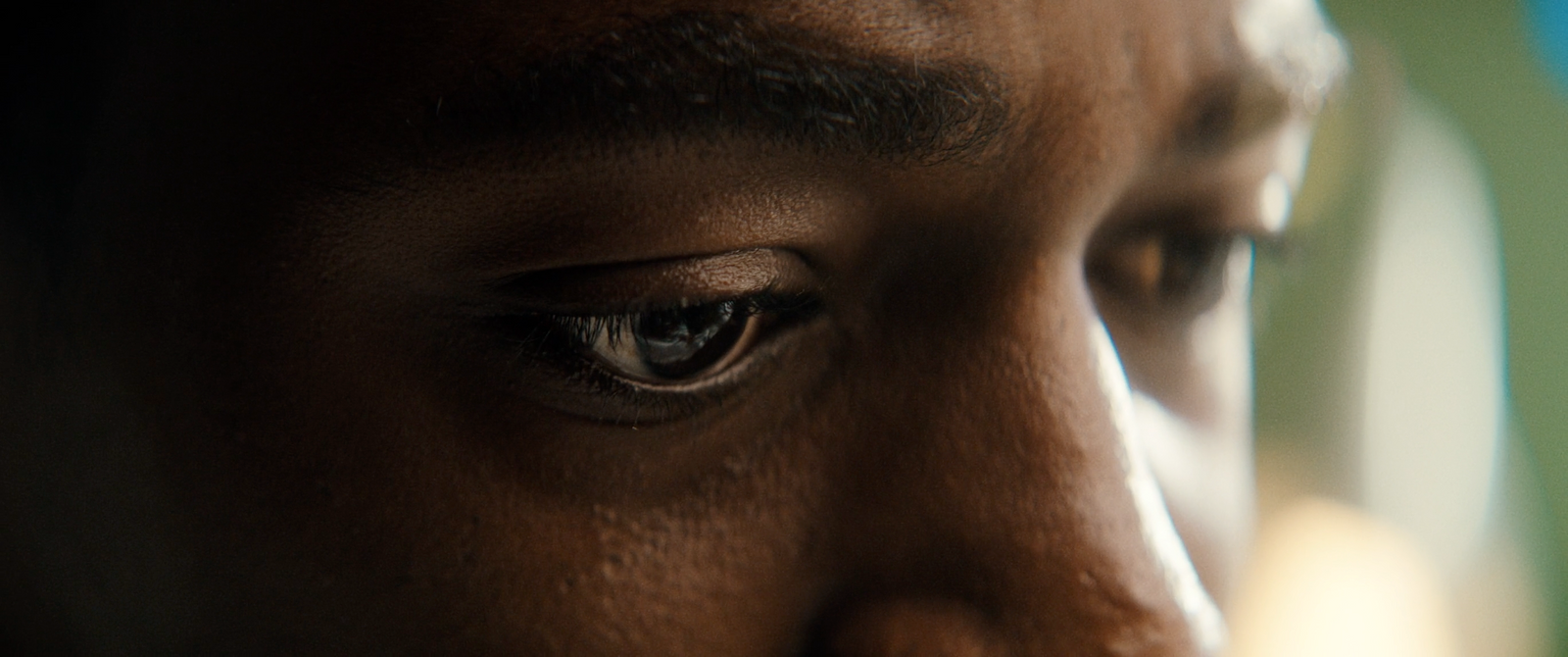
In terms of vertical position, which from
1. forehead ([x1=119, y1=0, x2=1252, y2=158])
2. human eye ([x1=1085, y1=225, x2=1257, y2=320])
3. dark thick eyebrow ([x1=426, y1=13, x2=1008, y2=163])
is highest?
human eye ([x1=1085, y1=225, x2=1257, y2=320])

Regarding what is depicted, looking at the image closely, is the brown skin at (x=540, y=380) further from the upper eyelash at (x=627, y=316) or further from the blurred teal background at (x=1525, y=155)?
the blurred teal background at (x=1525, y=155)

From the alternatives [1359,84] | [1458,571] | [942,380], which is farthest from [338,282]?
[1458,571]

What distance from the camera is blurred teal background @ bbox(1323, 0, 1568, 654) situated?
216 centimetres

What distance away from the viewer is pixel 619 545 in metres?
0.60

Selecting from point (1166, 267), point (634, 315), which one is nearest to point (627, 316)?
point (634, 315)

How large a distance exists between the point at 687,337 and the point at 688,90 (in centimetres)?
13

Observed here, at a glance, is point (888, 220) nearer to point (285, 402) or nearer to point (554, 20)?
point (554, 20)

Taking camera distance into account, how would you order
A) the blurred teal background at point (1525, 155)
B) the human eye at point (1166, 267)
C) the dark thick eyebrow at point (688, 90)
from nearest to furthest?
the dark thick eyebrow at point (688, 90), the human eye at point (1166, 267), the blurred teal background at point (1525, 155)

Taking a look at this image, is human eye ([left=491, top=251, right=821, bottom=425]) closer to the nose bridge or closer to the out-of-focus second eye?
the nose bridge

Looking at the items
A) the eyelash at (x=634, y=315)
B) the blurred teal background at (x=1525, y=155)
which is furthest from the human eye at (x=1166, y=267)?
the blurred teal background at (x=1525, y=155)

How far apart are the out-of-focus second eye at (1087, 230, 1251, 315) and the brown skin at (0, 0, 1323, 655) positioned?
4.5 inches

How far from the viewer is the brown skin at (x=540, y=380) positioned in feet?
1.85

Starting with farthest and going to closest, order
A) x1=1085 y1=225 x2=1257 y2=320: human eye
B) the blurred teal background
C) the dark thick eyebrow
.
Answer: the blurred teal background
x1=1085 y1=225 x2=1257 y2=320: human eye
the dark thick eyebrow

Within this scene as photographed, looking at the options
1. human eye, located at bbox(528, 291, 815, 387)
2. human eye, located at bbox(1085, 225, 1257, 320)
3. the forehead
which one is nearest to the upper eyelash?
human eye, located at bbox(528, 291, 815, 387)
